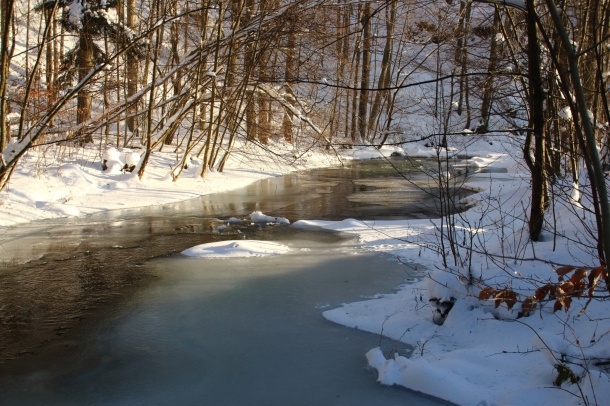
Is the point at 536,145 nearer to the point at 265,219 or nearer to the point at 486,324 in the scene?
the point at 486,324

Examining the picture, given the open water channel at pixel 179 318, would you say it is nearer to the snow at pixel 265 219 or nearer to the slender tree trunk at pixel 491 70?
the snow at pixel 265 219

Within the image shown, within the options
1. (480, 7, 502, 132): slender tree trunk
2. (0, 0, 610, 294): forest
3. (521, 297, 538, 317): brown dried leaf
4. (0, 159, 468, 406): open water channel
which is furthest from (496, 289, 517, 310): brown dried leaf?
(480, 7, 502, 132): slender tree trunk

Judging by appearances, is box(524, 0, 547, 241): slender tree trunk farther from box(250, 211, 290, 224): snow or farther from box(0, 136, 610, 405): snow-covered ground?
box(250, 211, 290, 224): snow

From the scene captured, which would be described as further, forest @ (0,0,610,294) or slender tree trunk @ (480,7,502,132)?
slender tree trunk @ (480,7,502,132)

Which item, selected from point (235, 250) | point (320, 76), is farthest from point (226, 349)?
point (320, 76)

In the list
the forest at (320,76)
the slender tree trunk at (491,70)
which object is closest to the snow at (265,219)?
the forest at (320,76)

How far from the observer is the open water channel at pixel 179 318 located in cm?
451

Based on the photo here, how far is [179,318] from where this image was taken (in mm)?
6086

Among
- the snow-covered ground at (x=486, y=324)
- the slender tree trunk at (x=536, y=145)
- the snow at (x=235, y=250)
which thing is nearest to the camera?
the snow-covered ground at (x=486, y=324)

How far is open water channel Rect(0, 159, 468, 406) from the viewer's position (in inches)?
177

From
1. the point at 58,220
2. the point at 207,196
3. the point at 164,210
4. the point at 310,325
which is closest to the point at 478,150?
the point at 207,196

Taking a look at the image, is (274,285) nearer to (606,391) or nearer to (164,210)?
(606,391)

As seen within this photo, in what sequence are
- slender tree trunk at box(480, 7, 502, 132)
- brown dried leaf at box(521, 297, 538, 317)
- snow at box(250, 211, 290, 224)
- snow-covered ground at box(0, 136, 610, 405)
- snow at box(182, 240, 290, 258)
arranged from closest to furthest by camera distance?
1. snow-covered ground at box(0, 136, 610, 405)
2. brown dried leaf at box(521, 297, 538, 317)
3. slender tree trunk at box(480, 7, 502, 132)
4. snow at box(182, 240, 290, 258)
5. snow at box(250, 211, 290, 224)

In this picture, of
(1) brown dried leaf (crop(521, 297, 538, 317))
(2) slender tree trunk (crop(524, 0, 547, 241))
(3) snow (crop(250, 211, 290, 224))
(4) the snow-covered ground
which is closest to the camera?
(4) the snow-covered ground
